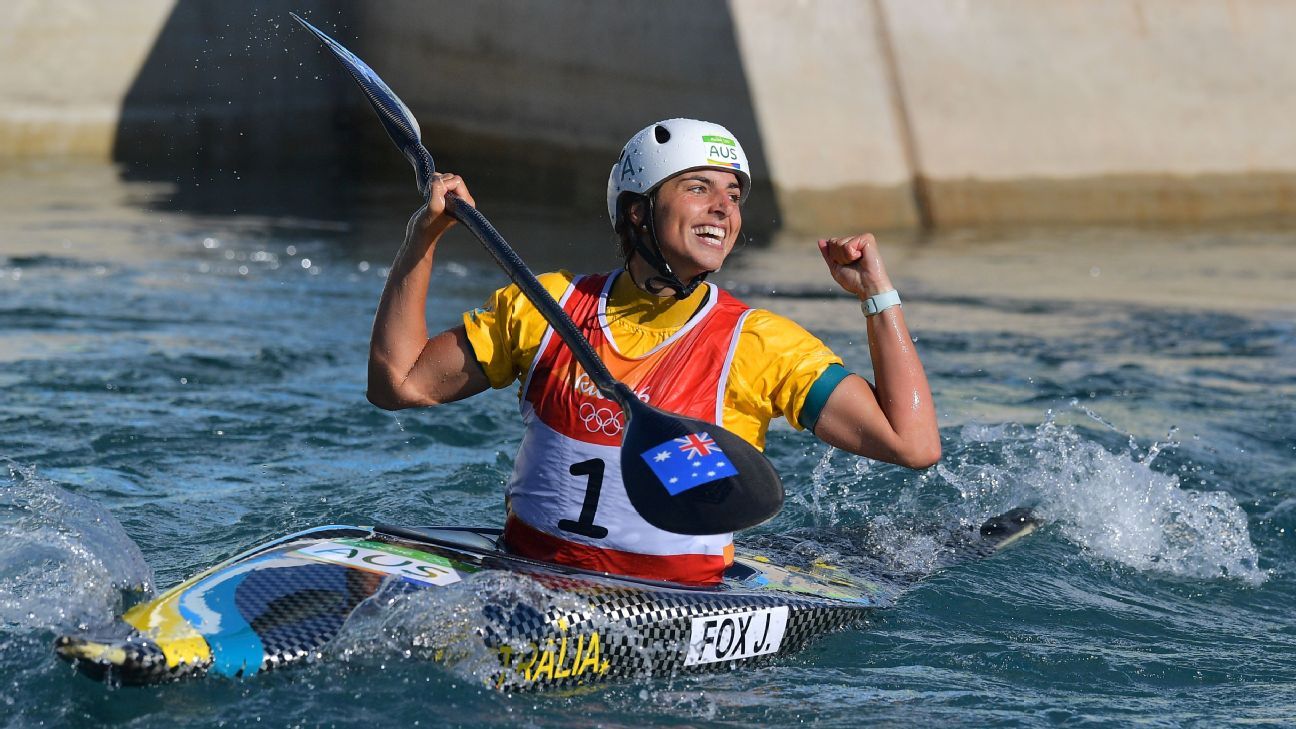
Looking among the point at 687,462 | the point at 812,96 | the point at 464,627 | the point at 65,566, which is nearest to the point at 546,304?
the point at 687,462

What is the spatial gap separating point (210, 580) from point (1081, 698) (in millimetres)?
2028

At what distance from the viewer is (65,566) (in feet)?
12.2

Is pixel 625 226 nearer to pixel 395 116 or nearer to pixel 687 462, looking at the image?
pixel 687 462

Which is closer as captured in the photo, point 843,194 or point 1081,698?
point 1081,698

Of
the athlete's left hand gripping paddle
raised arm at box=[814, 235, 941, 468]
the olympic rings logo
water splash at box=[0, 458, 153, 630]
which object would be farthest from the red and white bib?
water splash at box=[0, 458, 153, 630]

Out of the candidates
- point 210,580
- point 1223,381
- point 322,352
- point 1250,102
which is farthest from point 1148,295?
point 210,580

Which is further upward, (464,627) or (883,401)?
(883,401)

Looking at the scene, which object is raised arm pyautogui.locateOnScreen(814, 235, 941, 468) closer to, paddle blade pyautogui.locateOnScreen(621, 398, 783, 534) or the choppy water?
paddle blade pyautogui.locateOnScreen(621, 398, 783, 534)

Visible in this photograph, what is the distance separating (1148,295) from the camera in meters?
10.0

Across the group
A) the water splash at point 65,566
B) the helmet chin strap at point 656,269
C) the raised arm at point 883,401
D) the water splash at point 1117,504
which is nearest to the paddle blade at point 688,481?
the raised arm at point 883,401

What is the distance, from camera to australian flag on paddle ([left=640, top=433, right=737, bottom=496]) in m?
3.42

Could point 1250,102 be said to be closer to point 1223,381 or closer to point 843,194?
point 843,194

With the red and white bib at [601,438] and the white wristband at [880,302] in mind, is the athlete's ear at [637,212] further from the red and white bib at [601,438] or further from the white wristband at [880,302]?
the white wristband at [880,302]

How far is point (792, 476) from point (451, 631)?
280 centimetres
